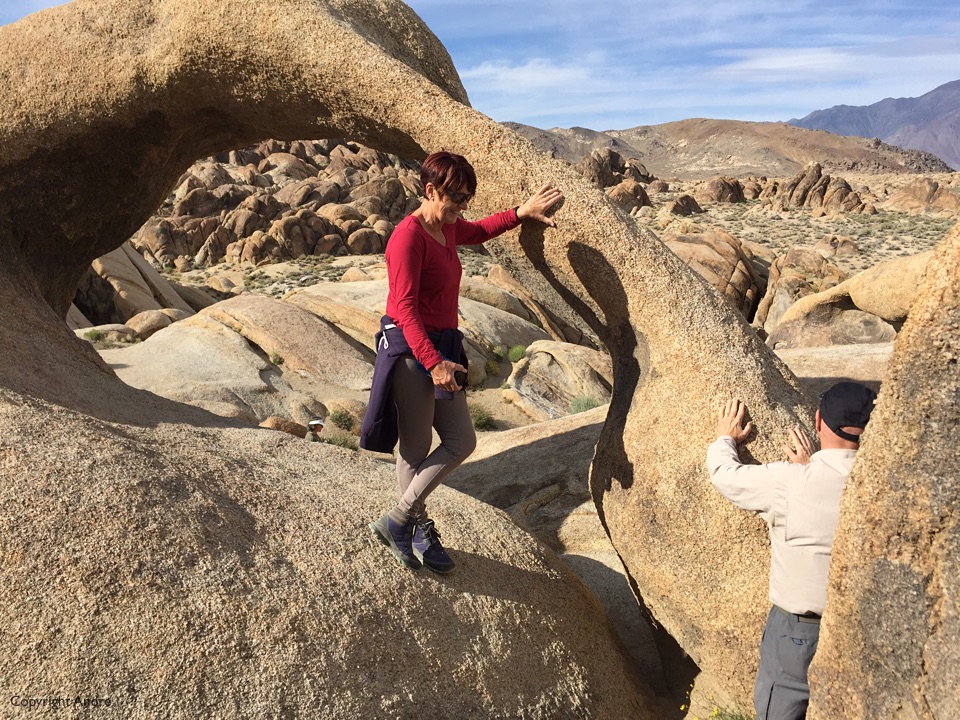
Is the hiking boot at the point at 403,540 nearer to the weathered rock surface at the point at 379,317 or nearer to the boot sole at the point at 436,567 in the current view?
the boot sole at the point at 436,567

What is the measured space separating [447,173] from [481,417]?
34.2 feet

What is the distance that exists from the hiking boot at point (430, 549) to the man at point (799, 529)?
1.59 m

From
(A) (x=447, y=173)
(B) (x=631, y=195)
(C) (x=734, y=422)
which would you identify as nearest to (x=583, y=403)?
(C) (x=734, y=422)

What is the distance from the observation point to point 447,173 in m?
3.72

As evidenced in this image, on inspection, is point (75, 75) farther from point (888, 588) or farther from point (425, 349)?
point (888, 588)

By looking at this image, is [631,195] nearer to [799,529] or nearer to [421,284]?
[421,284]

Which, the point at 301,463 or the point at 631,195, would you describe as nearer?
the point at 301,463

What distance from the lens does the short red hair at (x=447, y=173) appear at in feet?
12.2

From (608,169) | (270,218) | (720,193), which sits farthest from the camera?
(608,169)

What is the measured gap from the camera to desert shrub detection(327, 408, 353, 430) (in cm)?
1220

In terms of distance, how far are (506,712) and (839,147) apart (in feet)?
478

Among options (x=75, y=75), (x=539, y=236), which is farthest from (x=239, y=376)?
(x=539, y=236)

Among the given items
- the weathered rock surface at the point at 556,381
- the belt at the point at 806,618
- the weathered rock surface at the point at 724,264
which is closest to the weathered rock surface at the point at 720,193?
the weathered rock surface at the point at 724,264

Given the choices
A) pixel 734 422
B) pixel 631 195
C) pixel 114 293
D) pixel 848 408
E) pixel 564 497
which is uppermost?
pixel 631 195
